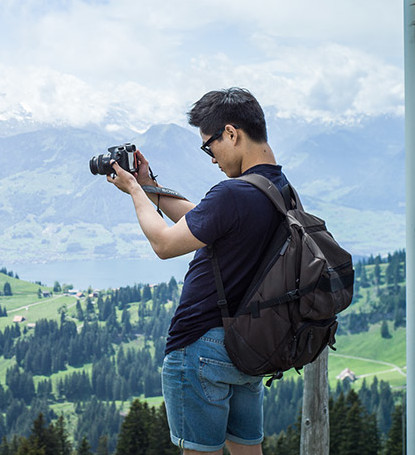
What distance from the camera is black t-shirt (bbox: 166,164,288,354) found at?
1674 millimetres

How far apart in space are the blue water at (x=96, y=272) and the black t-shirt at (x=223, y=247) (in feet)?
261

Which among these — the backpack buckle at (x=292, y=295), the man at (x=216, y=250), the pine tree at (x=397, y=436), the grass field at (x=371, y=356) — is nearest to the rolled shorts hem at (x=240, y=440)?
the man at (x=216, y=250)

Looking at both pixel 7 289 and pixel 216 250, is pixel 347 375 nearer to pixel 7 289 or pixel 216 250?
pixel 7 289

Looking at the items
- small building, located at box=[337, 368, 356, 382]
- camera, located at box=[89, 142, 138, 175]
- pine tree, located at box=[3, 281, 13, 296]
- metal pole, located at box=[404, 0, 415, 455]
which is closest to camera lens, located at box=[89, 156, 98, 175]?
camera, located at box=[89, 142, 138, 175]

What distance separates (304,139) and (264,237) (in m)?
131

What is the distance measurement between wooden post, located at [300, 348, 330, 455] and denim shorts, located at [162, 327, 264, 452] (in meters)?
1.61

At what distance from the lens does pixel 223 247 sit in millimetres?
1729

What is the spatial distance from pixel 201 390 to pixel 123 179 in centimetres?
63

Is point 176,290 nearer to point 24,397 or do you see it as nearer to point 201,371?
point 24,397

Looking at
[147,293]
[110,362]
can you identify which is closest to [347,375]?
[147,293]

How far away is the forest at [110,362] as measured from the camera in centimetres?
4875

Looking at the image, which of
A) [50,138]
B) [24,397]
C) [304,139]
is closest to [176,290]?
[24,397]

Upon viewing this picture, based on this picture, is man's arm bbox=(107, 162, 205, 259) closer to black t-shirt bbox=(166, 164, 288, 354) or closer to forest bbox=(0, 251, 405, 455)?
black t-shirt bbox=(166, 164, 288, 354)

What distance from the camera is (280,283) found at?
1687 millimetres
